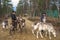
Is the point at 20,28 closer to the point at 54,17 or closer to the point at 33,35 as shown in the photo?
the point at 33,35

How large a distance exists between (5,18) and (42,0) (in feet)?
2.46

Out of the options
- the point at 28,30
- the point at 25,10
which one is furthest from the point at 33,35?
the point at 25,10

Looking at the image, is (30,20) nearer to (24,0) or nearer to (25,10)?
(25,10)

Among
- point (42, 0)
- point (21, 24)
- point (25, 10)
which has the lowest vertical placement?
point (21, 24)

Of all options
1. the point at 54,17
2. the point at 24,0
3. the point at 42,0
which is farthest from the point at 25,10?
the point at 54,17

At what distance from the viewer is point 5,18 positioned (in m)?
2.79

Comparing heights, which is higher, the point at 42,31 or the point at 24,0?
the point at 24,0

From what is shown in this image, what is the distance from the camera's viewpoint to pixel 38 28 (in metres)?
2.83

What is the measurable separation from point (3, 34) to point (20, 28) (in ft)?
1.06

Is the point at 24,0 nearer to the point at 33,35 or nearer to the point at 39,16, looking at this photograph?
the point at 39,16

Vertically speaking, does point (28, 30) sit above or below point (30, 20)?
below

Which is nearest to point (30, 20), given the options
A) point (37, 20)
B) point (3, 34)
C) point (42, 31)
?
point (37, 20)

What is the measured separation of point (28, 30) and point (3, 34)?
1.49 feet

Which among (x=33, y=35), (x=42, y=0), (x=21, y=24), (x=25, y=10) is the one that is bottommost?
(x=33, y=35)
